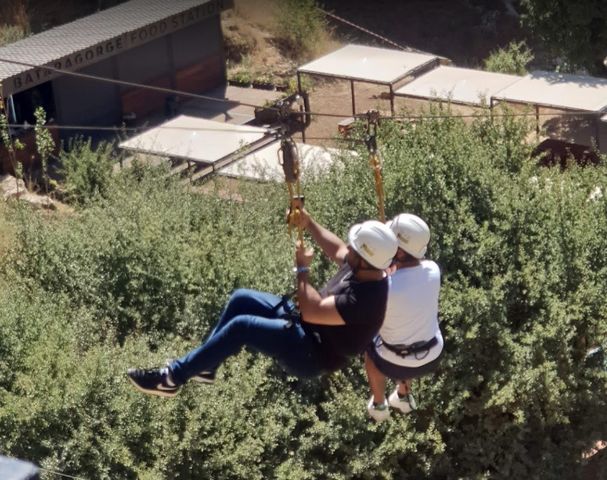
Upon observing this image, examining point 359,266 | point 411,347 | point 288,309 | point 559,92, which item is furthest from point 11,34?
point 359,266

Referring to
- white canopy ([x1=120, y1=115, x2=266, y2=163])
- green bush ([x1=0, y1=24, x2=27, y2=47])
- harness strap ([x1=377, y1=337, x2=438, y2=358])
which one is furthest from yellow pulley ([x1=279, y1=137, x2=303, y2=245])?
green bush ([x1=0, y1=24, x2=27, y2=47])

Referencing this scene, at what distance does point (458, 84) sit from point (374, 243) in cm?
1555

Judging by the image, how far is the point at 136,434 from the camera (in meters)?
10.9

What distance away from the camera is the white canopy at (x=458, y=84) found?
2152 centimetres

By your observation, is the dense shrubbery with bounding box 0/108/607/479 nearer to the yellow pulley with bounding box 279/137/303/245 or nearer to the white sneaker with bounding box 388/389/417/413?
the white sneaker with bounding box 388/389/417/413

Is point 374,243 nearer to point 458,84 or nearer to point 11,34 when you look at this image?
point 458,84

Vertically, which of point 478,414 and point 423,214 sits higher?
point 423,214

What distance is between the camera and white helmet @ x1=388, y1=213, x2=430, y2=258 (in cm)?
764

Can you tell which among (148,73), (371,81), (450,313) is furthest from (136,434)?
(148,73)

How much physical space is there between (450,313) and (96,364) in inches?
138

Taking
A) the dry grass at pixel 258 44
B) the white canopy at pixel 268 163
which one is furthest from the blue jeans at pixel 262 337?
the dry grass at pixel 258 44

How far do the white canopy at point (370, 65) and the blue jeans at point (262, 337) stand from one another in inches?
583

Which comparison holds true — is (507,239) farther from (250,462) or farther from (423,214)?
(250,462)

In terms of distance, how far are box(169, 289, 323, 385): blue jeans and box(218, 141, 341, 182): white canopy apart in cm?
726
